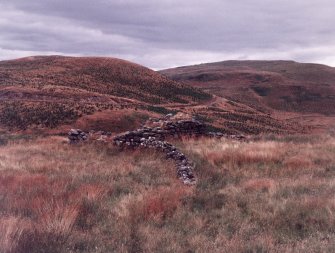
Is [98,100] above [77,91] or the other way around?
the other way around

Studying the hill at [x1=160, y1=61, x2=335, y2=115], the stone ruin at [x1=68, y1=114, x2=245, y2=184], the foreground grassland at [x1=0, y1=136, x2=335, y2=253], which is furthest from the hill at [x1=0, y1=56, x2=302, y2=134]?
the hill at [x1=160, y1=61, x2=335, y2=115]

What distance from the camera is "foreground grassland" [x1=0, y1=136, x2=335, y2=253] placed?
245 inches

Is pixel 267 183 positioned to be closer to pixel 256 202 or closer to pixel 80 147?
pixel 256 202

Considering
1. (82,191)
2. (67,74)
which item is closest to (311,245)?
(82,191)

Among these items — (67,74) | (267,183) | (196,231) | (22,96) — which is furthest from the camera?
(67,74)

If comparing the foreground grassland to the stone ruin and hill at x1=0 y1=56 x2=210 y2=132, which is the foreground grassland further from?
hill at x1=0 y1=56 x2=210 y2=132

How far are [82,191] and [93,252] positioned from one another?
316 cm

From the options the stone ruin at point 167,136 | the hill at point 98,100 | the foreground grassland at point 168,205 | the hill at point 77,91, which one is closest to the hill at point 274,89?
the hill at point 98,100

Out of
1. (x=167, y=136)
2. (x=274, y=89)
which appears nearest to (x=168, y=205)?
(x=167, y=136)

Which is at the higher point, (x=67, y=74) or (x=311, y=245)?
(x=67, y=74)

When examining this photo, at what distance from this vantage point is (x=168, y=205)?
8.27m

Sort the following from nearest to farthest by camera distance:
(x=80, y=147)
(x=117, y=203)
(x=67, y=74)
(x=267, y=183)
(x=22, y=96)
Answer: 1. (x=117, y=203)
2. (x=267, y=183)
3. (x=80, y=147)
4. (x=22, y=96)
5. (x=67, y=74)

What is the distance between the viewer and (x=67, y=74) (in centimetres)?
5131

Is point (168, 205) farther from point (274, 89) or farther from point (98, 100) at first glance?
point (274, 89)
